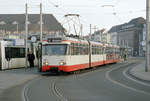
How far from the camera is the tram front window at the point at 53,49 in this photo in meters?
21.0

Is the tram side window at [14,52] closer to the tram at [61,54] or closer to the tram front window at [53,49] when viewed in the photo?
the tram at [61,54]

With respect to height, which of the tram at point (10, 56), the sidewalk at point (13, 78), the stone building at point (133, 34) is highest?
the stone building at point (133, 34)

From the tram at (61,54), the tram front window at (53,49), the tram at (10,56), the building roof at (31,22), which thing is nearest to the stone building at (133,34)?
the building roof at (31,22)

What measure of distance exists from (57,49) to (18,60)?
30.8ft

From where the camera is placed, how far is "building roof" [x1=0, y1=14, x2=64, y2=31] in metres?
113

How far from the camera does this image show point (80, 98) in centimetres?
1083

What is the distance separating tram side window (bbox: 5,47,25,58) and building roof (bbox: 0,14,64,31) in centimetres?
8229

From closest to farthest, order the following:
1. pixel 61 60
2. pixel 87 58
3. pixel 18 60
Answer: pixel 61 60 < pixel 87 58 < pixel 18 60

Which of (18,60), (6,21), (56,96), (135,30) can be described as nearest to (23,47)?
(18,60)

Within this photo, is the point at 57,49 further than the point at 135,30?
No

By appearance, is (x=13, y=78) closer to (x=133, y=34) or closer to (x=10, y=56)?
(x=10, y=56)

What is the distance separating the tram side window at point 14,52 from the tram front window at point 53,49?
682cm

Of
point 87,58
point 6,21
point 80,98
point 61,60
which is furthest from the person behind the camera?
point 6,21

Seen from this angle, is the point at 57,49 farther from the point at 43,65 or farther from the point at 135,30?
the point at 135,30
